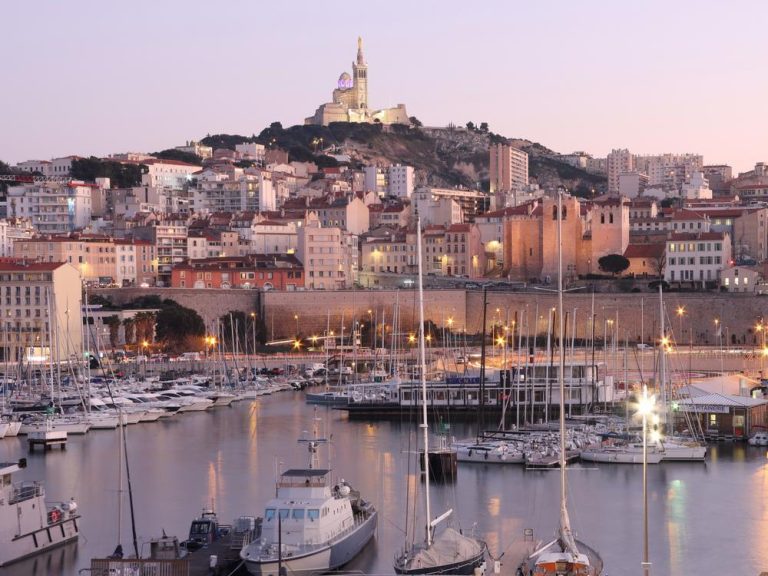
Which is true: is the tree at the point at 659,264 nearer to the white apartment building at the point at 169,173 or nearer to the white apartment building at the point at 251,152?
the white apartment building at the point at 169,173

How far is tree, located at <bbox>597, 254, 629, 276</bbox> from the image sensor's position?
5522cm

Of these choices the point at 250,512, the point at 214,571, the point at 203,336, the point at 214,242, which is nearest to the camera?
the point at 214,571

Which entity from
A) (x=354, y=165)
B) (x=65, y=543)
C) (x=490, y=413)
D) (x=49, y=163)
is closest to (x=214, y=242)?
(x=49, y=163)

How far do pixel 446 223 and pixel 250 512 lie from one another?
5073cm

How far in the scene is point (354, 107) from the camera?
11156 centimetres

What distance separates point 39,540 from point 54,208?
50028mm

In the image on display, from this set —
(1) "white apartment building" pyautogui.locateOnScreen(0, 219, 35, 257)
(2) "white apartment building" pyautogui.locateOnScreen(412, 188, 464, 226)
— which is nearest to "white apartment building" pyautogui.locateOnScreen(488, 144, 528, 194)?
(2) "white apartment building" pyautogui.locateOnScreen(412, 188, 464, 226)

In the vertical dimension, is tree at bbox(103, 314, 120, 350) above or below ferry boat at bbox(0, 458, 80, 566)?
above

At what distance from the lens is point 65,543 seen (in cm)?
1770

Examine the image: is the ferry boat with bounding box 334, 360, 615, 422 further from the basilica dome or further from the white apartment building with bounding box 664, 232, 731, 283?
the basilica dome

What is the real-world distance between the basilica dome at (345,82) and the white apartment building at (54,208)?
160 ft

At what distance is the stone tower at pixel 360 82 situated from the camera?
367ft

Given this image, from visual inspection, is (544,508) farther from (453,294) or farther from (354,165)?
(354,165)

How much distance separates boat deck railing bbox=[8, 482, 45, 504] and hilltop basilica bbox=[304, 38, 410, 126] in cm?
9237
